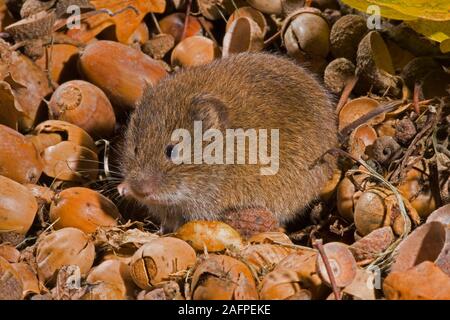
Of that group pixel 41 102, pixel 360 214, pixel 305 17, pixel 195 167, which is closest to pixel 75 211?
pixel 195 167

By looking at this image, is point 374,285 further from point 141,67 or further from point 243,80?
point 141,67

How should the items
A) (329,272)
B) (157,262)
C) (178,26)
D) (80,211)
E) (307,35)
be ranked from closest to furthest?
(329,272) → (157,262) → (80,211) → (307,35) → (178,26)

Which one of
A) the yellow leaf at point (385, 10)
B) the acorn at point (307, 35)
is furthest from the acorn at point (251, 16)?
the yellow leaf at point (385, 10)

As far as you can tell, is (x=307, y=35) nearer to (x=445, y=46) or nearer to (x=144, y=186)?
(x=445, y=46)

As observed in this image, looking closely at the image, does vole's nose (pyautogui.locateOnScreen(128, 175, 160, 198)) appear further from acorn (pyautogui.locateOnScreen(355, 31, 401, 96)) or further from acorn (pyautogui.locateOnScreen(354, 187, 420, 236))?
acorn (pyautogui.locateOnScreen(355, 31, 401, 96))

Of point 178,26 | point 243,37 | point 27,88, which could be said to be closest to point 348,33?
point 243,37

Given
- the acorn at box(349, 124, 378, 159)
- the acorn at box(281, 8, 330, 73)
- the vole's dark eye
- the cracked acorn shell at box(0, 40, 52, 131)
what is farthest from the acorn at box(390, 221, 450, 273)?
the cracked acorn shell at box(0, 40, 52, 131)
